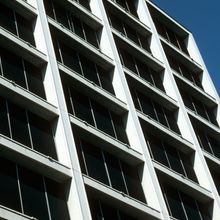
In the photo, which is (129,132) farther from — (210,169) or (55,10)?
(55,10)

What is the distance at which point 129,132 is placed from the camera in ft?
98.8

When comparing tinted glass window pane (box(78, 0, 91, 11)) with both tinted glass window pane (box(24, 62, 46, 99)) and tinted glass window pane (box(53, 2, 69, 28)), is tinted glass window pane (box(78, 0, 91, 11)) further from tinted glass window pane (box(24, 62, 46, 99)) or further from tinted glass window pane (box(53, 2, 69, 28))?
tinted glass window pane (box(24, 62, 46, 99))

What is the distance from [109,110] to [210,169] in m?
8.58

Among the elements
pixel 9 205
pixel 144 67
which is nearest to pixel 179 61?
pixel 144 67

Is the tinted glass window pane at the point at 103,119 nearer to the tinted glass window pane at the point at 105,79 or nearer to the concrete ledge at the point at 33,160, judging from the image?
the tinted glass window pane at the point at 105,79

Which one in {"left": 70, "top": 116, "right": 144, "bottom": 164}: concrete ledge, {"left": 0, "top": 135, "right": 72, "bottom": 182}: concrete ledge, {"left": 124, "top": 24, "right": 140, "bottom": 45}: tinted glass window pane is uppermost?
{"left": 124, "top": 24, "right": 140, "bottom": 45}: tinted glass window pane

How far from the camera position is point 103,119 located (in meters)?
30.1

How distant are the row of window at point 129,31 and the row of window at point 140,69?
2358 mm

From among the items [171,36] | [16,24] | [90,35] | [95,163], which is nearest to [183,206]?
[95,163]

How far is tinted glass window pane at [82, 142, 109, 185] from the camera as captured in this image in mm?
26031

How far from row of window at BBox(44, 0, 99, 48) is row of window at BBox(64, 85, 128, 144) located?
240 inches

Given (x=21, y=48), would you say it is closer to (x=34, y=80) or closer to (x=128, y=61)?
(x=34, y=80)

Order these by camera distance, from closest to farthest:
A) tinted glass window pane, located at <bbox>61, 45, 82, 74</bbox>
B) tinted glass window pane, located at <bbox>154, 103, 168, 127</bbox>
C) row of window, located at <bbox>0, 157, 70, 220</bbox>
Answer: row of window, located at <bbox>0, 157, 70, 220</bbox>
tinted glass window pane, located at <bbox>61, 45, 82, 74</bbox>
tinted glass window pane, located at <bbox>154, 103, 168, 127</bbox>

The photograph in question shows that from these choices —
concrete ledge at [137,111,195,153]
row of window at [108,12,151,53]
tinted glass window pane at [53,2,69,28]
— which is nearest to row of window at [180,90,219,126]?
row of window at [108,12,151,53]
